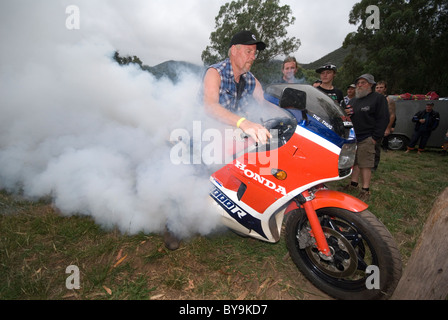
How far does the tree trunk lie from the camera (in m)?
1.55

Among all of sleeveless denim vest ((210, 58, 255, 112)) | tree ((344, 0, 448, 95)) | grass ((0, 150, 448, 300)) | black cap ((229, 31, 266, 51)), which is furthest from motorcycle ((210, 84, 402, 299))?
tree ((344, 0, 448, 95))

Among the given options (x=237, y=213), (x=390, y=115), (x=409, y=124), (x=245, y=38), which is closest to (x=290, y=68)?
(x=245, y=38)

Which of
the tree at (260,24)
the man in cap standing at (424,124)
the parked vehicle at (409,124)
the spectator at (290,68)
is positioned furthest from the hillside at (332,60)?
the spectator at (290,68)

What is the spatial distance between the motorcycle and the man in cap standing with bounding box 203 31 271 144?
0.45 metres

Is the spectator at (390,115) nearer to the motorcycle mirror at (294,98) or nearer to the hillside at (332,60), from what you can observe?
the motorcycle mirror at (294,98)

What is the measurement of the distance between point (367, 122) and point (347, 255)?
3.08 m

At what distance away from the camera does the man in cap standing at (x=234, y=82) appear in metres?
2.16

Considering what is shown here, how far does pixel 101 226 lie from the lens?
276cm

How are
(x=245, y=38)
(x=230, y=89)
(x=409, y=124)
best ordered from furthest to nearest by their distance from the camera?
(x=409, y=124) → (x=230, y=89) → (x=245, y=38)

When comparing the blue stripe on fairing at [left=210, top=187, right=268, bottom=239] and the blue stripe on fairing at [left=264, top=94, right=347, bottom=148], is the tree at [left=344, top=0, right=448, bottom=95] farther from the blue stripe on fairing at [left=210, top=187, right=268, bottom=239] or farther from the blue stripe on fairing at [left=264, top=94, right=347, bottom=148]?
the blue stripe on fairing at [left=210, top=187, right=268, bottom=239]

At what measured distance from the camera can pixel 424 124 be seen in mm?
8961

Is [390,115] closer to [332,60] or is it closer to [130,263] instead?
[130,263]
